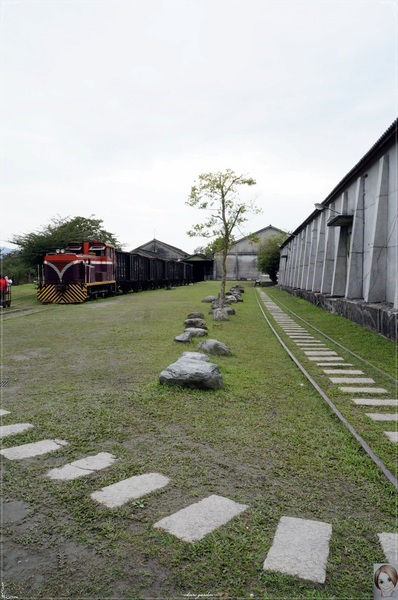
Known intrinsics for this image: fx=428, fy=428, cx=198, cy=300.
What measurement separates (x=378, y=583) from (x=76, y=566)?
6.76ft

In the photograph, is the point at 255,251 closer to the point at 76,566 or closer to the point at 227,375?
the point at 227,375

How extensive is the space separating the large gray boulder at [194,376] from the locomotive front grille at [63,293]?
18.6 metres

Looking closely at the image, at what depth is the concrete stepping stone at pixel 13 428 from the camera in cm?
477

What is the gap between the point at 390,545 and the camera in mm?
2840

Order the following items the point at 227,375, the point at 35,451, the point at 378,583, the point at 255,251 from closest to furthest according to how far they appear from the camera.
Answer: the point at 378,583
the point at 35,451
the point at 227,375
the point at 255,251

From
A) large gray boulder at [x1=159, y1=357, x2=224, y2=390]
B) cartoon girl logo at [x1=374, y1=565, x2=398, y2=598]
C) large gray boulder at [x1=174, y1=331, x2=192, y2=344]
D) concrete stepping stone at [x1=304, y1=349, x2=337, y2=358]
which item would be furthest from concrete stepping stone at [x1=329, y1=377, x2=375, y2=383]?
cartoon girl logo at [x1=374, y1=565, x2=398, y2=598]

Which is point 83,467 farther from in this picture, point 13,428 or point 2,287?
point 2,287

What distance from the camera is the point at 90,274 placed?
25.6m

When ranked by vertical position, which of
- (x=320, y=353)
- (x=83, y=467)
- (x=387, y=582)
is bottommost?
(x=320, y=353)

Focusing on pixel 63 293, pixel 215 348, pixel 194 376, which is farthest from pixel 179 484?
pixel 63 293

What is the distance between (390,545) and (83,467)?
2615 millimetres

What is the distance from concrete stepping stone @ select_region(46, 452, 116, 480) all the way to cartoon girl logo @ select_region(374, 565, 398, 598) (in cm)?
307

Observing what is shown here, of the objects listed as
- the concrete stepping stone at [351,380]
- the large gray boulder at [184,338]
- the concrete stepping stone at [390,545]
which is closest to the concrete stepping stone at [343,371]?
the concrete stepping stone at [351,380]

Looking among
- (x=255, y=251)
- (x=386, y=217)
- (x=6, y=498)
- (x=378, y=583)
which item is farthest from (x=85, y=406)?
(x=255, y=251)
